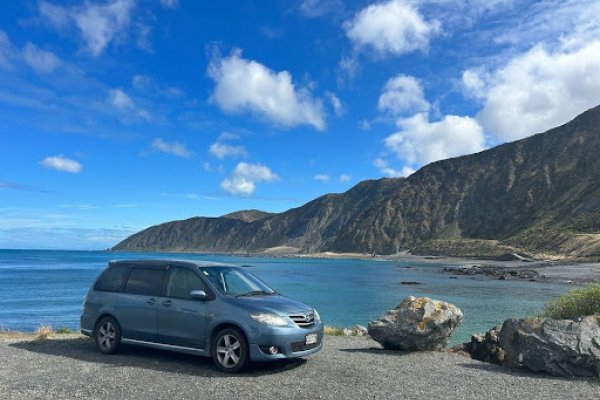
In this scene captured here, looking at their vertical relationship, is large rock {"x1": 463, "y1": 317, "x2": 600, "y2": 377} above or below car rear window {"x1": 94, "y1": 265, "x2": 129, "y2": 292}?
below

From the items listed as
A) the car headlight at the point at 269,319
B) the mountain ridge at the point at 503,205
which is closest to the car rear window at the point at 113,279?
the car headlight at the point at 269,319

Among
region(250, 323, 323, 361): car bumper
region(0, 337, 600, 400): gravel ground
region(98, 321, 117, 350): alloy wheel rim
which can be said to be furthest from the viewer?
region(98, 321, 117, 350): alloy wheel rim

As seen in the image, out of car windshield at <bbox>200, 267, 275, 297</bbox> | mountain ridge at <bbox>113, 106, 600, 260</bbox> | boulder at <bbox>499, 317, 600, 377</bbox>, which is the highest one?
mountain ridge at <bbox>113, 106, 600, 260</bbox>

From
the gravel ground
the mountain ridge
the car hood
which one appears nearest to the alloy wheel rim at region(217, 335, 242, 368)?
the gravel ground

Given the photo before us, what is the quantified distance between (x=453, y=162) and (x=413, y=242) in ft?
126

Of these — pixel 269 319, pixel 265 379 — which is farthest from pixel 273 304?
pixel 265 379

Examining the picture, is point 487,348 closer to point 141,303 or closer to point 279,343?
point 279,343

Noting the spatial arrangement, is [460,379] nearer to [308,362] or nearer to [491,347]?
[308,362]

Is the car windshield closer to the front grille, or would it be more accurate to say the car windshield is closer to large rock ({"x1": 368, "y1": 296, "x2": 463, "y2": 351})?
the front grille

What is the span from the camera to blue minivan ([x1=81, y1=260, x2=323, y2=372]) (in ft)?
30.2

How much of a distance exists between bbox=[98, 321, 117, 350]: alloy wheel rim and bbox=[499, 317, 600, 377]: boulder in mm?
8425

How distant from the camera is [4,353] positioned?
36.3 feet

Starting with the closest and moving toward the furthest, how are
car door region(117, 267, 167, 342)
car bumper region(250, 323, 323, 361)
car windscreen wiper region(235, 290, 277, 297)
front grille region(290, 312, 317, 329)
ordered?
1. car bumper region(250, 323, 323, 361)
2. front grille region(290, 312, 317, 329)
3. car windscreen wiper region(235, 290, 277, 297)
4. car door region(117, 267, 167, 342)

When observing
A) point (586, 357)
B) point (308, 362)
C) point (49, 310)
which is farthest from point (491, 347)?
point (49, 310)
